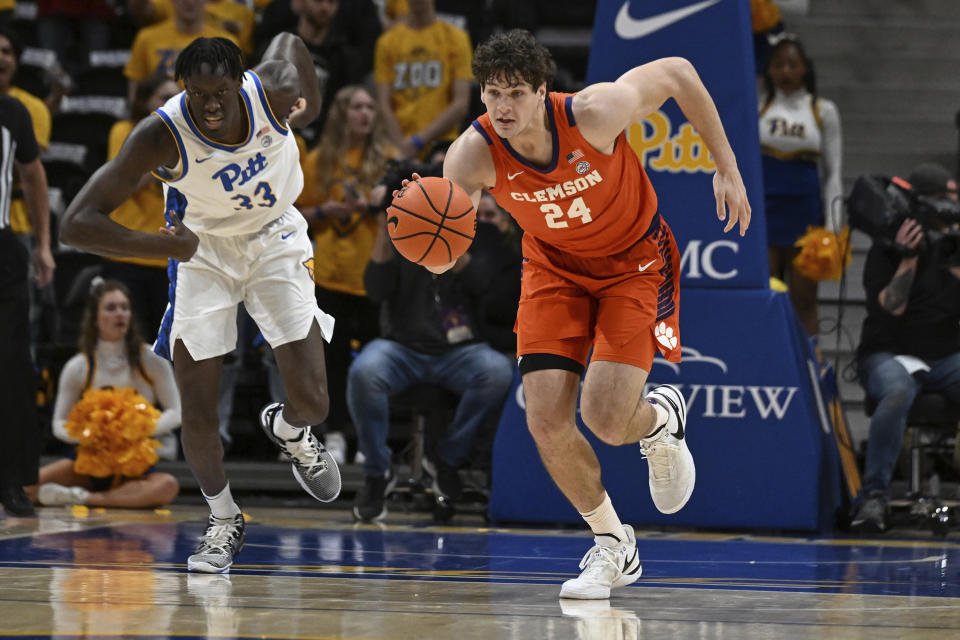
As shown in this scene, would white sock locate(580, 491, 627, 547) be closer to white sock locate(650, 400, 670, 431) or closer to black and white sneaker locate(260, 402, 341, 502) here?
white sock locate(650, 400, 670, 431)

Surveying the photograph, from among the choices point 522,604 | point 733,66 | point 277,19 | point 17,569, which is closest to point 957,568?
point 522,604

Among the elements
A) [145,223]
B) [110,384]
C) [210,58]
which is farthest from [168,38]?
[210,58]

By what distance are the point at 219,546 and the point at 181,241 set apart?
4.04ft

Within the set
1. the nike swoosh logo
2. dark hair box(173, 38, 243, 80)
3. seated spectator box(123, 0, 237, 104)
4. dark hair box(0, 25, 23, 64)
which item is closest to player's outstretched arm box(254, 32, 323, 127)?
dark hair box(173, 38, 243, 80)

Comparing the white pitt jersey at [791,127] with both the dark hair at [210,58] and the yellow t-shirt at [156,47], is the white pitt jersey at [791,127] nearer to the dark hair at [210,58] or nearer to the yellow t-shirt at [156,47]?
the yellow t-shirt at [156,47]

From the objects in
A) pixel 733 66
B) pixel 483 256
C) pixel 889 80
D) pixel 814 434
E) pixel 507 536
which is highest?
pixel 889 80

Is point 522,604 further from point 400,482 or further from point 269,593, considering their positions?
point 400,482

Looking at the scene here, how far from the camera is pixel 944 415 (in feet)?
21.9

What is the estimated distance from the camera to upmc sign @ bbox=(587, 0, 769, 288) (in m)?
6.39

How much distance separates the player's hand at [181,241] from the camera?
4609 mm

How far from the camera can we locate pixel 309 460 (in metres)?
5.44

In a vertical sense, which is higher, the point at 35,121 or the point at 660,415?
the point at 35,121

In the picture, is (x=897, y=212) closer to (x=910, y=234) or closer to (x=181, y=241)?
(x=910, y=234)

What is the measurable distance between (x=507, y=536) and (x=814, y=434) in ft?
5.39
